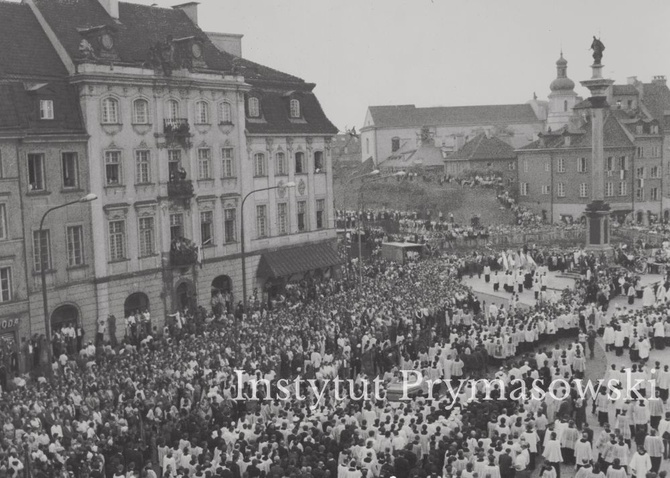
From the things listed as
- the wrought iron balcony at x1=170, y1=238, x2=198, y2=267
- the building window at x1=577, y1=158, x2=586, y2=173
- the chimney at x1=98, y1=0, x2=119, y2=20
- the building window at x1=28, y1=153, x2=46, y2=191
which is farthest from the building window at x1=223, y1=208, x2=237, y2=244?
the building window at x1=577, y1=158, x2=586, y2=173

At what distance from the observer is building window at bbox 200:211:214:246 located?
47.7 metres

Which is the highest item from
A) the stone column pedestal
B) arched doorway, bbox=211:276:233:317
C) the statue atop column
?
the statue atop column

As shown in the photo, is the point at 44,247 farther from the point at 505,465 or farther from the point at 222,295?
the point at 505,465

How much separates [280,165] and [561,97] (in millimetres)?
86148

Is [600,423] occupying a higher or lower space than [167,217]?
lower

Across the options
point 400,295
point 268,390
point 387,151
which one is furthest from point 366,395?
point 387,151

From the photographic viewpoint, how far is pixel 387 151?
133125mm

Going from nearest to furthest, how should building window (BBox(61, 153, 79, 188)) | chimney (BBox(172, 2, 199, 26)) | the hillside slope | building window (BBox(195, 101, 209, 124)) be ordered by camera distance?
building window (BBox(61, 153, 79, 188))
building window (BBox(195, 101, 209, 124))
chimney (BBox(172, 2, 199, 26))
the hillside slope

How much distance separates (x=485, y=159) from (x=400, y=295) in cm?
5940

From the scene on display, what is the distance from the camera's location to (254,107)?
5178 cm

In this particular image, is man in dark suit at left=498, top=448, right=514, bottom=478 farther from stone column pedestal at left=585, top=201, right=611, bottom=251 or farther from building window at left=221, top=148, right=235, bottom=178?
stone column pedestal at left=585, top=201, right=611, bottom=251

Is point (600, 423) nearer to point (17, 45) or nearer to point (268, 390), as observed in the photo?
point (268, 390)

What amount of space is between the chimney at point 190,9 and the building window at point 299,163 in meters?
9.95

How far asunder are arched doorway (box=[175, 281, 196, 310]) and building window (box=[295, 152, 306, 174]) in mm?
11651
